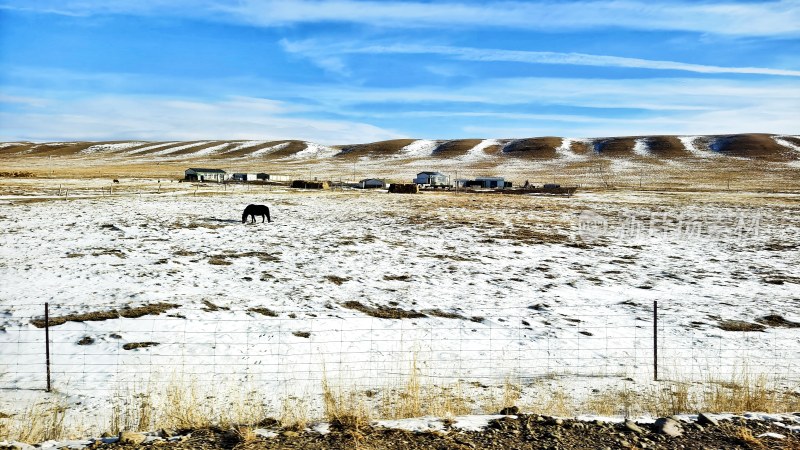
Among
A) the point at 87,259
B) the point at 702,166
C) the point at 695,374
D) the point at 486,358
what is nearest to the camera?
the point at 695,374

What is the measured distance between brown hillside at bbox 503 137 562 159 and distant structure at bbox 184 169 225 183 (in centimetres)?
8074

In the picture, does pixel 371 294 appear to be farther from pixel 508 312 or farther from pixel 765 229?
pixel 765 229

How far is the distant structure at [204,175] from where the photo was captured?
7425cm

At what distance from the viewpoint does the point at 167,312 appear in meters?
Answer: 12.4

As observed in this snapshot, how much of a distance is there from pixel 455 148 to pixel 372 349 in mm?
145374

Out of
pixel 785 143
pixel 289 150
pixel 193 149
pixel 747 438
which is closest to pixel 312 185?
pixel 747 438

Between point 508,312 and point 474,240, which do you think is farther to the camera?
point 474,240

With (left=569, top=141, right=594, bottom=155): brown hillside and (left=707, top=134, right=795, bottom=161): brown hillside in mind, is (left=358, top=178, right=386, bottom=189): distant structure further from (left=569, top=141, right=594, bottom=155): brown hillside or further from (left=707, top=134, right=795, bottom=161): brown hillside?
(left=707, top=134, right=795, bottom=161): brown hillside

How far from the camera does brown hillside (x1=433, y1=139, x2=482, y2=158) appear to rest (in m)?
143

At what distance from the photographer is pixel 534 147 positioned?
146 m

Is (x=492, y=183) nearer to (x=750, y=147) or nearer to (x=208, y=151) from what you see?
(x=750, y=147)

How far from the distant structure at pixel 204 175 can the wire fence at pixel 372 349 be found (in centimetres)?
6620

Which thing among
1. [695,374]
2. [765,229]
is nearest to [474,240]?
[695,374]

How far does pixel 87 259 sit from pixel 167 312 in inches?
265
